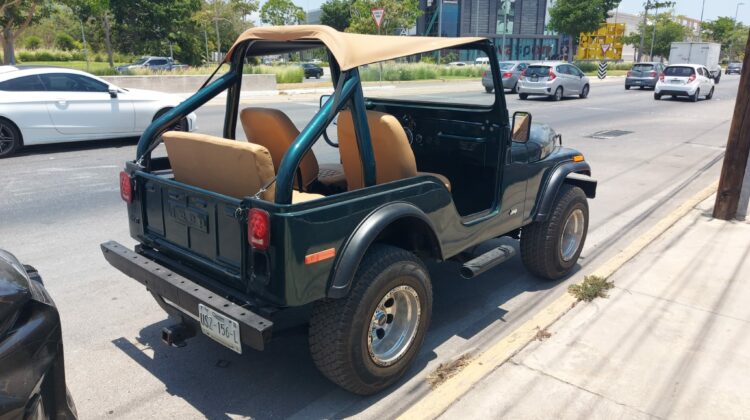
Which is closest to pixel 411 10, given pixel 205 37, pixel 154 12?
pixel 205 37

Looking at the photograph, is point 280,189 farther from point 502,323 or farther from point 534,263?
point 534,263

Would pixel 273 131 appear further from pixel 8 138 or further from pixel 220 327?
pixel 8 138

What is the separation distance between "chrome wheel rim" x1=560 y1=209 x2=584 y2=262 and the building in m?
71.8

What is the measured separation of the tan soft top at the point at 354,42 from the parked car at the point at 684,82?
23.9 m

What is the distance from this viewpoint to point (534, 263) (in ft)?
15.6

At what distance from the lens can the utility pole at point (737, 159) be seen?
21.1 ft

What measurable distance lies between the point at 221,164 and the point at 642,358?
9.30ft

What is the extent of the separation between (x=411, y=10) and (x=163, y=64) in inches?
893

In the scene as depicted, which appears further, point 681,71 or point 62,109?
point 681,71

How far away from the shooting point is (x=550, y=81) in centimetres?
2273

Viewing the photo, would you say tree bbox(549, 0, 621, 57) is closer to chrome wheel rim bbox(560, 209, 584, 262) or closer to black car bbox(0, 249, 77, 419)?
chrome wheel rim bbox(560, 209, 584, 262)

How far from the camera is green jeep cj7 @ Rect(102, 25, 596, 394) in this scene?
278 centimetres

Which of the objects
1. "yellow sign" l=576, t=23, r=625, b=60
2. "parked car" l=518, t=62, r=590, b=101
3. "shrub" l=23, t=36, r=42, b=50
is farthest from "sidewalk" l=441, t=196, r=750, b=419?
"shrub" l=23, t=36, r=42, b=50

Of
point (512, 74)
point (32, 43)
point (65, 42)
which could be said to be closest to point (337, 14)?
point (65, 42)
